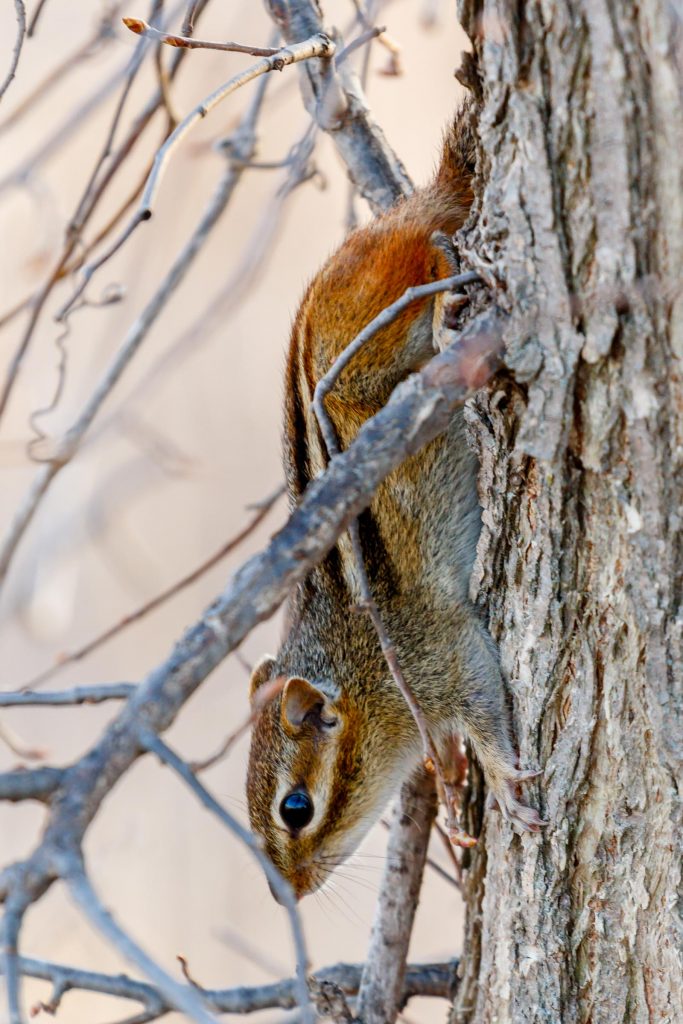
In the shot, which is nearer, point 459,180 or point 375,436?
point 375,436

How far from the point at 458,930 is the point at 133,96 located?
370 centimetres

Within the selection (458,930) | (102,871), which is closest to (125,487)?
(102,871)

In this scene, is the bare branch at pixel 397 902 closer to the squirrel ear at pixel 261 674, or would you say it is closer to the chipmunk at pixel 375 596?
the chipmunk at pixel 375 596

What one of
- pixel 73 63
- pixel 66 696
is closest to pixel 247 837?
pixel 66 696

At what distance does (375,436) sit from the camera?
129 cm

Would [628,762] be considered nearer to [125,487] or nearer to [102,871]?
[125,487]

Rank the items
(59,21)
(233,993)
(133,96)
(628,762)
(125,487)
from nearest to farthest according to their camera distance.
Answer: (628,762) → (233,993) → (125,487) → (59,21) → (133,96)

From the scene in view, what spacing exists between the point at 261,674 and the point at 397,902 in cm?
61

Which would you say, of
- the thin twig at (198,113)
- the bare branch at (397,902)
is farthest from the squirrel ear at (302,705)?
the thin twig at (198,113)

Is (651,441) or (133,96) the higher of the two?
(133,96)

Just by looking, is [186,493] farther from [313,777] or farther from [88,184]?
[313,777]

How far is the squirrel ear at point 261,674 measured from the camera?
258cm

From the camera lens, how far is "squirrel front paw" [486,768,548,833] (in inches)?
70.9

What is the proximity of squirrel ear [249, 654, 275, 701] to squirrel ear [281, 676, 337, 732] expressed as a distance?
0.73 ft
